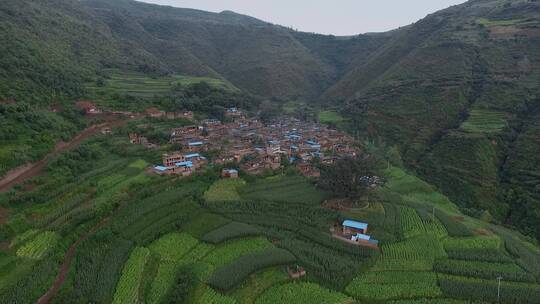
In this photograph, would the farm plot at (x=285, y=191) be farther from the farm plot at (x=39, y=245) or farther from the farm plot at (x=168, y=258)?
the farm plot at (x=39, y=245)

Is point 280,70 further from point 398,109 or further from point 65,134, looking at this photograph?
point 65,134

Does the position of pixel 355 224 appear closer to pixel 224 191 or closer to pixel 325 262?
pixel 325 262

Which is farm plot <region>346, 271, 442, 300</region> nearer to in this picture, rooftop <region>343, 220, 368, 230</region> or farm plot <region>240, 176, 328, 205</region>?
rooftop <region>343, 220, 368, 230</region>

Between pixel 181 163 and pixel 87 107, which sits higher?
pixel 87 107

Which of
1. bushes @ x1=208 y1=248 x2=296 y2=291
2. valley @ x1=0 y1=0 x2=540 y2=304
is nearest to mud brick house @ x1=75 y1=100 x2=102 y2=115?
valley @ x1=0 y1=0 x2=540 y2=304

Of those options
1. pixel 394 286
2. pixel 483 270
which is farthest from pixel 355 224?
pixel 483 270
